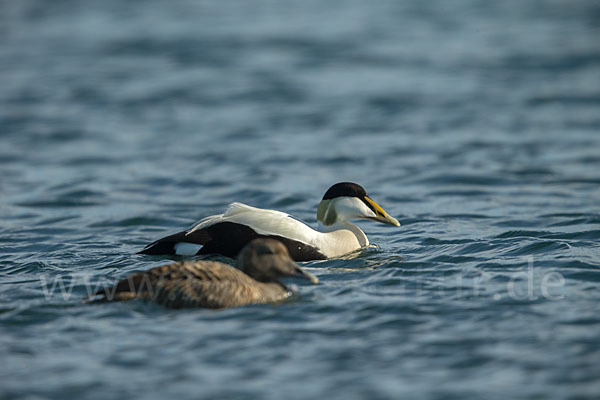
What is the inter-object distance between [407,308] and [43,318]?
251 cm

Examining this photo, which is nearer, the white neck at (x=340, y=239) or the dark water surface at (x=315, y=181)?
the dark water surface at (x=315, y=181)

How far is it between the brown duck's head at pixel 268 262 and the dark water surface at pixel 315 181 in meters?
0.22

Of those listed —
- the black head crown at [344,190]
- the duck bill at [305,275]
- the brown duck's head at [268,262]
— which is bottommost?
the duck bill at [305,275]

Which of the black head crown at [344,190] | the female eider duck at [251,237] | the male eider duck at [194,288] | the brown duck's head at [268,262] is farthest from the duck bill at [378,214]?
the male eider duck at [194,288]

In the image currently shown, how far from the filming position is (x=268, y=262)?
22.3 feet

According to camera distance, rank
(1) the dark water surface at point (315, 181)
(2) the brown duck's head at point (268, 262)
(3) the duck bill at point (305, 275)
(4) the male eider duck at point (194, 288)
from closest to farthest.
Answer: (1) the dark water surface at point (315, 181) → (4) the male eider duck at point (194, 288) → (3) the duck bill at point (305, 275) → (2) the brown duck's head at point (268, 262)

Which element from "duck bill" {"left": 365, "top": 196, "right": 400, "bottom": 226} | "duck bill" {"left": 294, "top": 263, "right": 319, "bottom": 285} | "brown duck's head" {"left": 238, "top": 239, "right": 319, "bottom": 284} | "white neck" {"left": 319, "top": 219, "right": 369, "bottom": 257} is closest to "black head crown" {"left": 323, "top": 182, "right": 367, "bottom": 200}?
"duck bill" {"left": 365, "top": 196, "right": 400, "bottom": 226}

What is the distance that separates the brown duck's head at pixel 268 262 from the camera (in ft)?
22.1

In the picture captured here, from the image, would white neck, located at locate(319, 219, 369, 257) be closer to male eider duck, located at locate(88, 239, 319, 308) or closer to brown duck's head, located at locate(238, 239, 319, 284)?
brown duck's head, located at locate(238, 239, 319, 284)

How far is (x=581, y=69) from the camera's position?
1706cm

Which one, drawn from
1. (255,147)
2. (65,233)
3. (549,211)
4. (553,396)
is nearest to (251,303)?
(553,396)

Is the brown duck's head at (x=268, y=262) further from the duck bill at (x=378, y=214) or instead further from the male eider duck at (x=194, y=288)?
the duck bill at (x=378, y=214)

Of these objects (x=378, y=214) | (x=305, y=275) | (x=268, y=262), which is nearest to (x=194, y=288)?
(x=268, y=262)

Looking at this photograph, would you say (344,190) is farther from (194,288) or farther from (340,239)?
(194,288)
